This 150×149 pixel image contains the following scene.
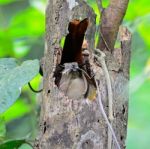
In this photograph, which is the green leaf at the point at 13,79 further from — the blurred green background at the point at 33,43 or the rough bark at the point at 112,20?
the blurred green background at the point at 33,43

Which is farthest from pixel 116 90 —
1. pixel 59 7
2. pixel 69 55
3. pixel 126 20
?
pixel 126 20

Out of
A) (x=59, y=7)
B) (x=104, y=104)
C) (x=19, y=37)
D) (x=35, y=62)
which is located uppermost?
(x=19, y=37)

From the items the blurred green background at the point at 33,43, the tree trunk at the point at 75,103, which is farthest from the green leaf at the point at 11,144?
the blurred green background at the point at 33,43

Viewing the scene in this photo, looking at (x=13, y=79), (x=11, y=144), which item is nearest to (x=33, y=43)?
(x=11, y=144)

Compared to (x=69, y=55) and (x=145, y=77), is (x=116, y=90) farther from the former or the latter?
(x=145, y=77)

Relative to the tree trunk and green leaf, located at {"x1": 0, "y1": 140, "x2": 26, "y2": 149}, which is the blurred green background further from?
the tree trunk

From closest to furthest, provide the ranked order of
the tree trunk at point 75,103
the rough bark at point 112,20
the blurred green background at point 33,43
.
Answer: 1. the tree trunk at point 75,103
2. the rough bark at point 112,20
3. the blurred green background at point 33,43
